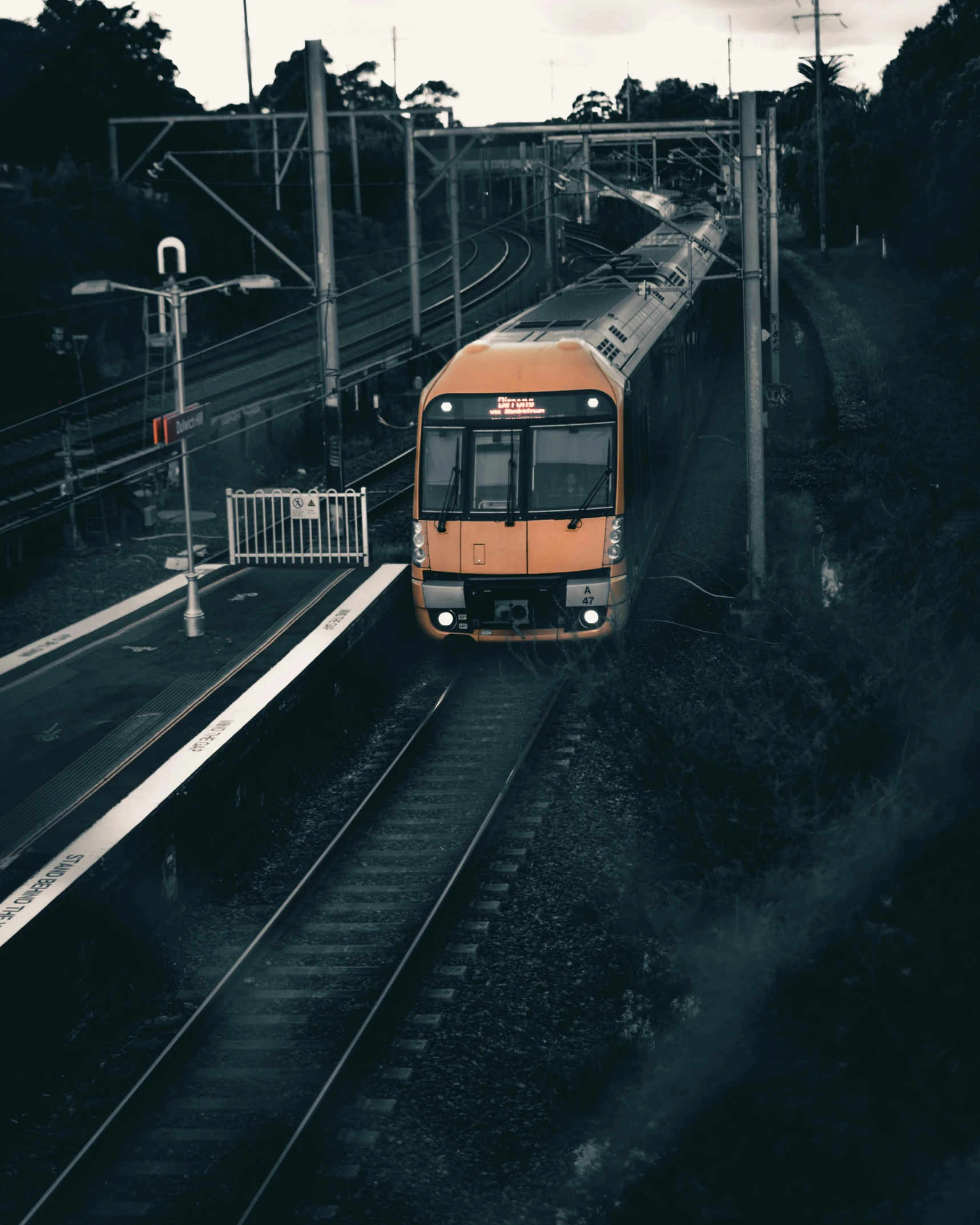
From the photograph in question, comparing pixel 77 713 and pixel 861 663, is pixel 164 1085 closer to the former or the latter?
pixel 77 713

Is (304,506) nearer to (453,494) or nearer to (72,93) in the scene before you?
(453,494)

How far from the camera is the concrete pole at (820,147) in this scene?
171 ft

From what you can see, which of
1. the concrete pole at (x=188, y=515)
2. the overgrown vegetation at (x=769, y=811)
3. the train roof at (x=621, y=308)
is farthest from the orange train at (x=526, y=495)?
the concrete pole at (x=188, y=515)

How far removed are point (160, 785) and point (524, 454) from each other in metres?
5.62

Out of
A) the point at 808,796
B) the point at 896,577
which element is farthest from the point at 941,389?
the point at 808,796

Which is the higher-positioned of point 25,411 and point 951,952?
point 25,411

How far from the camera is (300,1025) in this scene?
8383 mm

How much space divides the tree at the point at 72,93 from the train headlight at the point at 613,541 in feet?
101

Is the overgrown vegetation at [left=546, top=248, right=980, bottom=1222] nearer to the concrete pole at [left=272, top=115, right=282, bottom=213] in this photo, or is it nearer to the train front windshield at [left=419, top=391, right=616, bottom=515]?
the train front windshield at [left=419, top=391, right=616, bottom=515]

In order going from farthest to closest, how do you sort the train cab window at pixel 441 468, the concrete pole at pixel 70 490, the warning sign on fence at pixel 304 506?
1. the concrete pole at pixel 70 490
2. the warning sign on fence at pixel 304 506
3. the train cab window at pixel 441 468

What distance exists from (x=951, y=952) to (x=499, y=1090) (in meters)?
2.69

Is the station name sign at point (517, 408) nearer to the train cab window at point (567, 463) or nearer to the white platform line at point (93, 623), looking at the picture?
the train cab window at point (567, 463)

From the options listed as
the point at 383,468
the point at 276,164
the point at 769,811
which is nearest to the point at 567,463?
the point at 769,811

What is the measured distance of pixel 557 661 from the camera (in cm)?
1450
